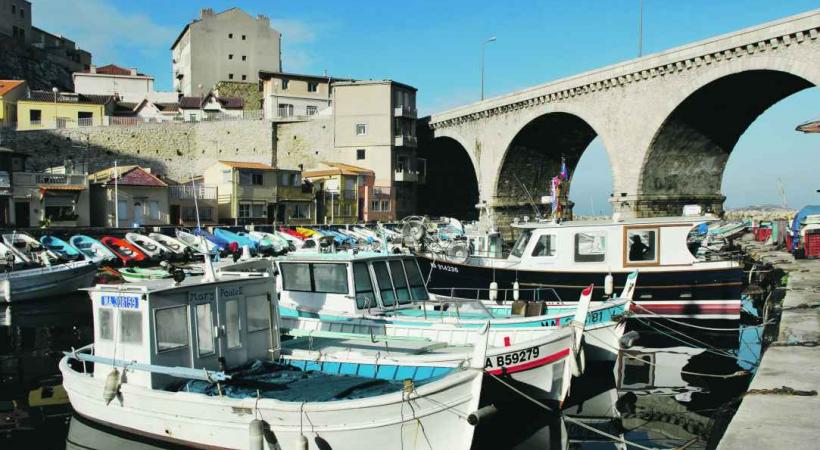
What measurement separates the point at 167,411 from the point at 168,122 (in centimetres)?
4889

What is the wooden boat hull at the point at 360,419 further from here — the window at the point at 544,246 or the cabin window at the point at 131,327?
the window at the point at 544,246

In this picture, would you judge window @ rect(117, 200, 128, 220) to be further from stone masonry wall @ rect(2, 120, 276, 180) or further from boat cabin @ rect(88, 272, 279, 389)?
boat cabin @ rect(88, 272, 279, 389)

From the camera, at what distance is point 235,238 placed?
3797 cm

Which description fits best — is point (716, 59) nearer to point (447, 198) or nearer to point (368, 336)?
point (368, 336)

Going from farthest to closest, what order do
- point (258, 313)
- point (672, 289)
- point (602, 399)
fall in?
point (672, 289), point (602, 399), point (258, 313)

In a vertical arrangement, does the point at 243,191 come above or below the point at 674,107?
below

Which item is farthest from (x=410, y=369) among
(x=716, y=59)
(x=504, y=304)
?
(x=716, y=59)

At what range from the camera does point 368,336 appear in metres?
11.9

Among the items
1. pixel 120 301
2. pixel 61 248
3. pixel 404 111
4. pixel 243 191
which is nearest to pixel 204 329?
pixel 120 301

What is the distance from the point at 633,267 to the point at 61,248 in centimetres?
2437

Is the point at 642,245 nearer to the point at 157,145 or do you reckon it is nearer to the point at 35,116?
the point at 157,145

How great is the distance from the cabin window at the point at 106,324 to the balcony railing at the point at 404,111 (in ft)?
146

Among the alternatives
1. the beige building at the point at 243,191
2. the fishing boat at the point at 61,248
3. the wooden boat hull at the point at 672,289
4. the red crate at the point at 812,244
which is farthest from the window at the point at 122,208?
the red crate at the point at 812,244

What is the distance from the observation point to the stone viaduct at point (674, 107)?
29328 mm
